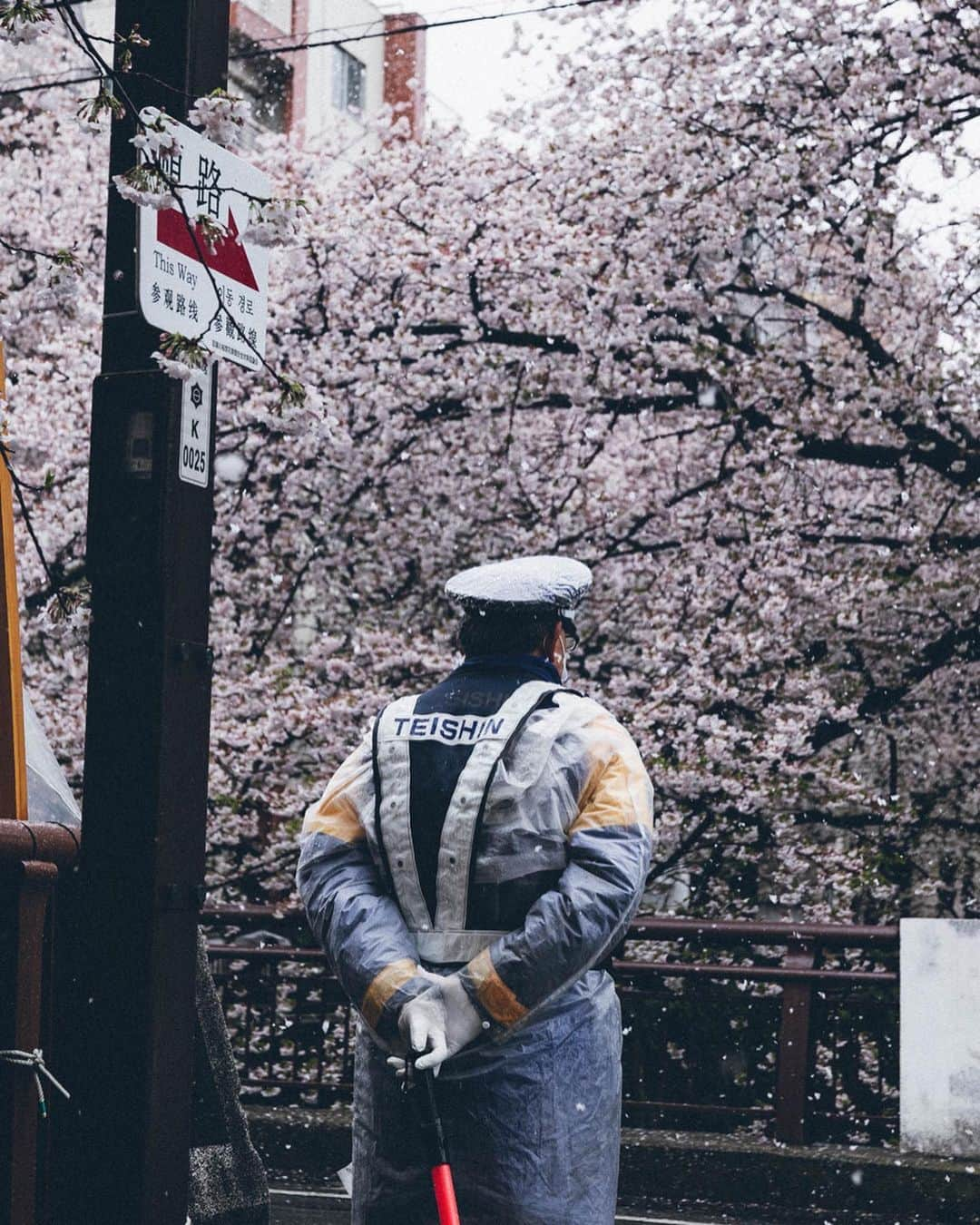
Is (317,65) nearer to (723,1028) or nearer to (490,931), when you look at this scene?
(723,1028)

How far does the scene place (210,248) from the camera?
3824mm

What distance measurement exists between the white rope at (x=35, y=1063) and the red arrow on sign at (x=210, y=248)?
177 centimetres

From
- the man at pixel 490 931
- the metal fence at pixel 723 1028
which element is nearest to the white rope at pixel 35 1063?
the man at pixel 490 931

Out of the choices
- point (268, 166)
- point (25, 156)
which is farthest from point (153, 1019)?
point (25, 156)

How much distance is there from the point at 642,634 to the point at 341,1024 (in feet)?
10.6

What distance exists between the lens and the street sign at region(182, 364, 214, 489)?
353 centimetres

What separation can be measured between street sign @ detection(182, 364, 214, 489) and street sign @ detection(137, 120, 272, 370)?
10 centimetres

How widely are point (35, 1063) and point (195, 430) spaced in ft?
4.58

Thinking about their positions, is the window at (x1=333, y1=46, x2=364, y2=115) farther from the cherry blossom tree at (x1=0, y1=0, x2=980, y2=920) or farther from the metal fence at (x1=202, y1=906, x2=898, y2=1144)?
the metal fence at (x1=202, y1=906, x2=898, y2=1144)

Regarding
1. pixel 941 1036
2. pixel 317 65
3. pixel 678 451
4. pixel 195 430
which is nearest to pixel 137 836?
pixel 195 430

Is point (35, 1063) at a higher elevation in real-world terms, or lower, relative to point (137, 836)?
lower

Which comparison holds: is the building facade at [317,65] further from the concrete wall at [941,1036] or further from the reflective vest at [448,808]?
the reflective vest at [448,808]

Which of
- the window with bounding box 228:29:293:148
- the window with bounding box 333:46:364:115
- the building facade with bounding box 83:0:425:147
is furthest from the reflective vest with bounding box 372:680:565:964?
the window with bounding box 333:46:364:115

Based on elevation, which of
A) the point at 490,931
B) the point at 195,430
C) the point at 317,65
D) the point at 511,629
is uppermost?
the point at 317,65
